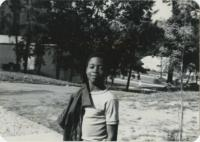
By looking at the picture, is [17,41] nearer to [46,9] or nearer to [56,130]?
[46,9]

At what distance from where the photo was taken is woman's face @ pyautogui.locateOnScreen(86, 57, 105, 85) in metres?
3.51

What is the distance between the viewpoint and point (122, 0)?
5238 millimetres

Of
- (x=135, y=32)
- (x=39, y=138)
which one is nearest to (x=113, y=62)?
(x=135, y=32)

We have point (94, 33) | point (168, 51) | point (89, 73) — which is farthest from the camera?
point (168, 51)

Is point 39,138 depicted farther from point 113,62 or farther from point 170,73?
point 170,73

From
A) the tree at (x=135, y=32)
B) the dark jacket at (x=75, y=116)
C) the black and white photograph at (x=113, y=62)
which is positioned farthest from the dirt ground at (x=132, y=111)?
the dark jacket at (x=75, y=116)

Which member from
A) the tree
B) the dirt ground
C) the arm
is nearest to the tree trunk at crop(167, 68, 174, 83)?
the dirt ground

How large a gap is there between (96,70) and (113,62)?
968 mm

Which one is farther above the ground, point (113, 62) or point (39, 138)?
point (113, 62)

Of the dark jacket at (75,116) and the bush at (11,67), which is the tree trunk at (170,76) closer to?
the bush at (11,67)

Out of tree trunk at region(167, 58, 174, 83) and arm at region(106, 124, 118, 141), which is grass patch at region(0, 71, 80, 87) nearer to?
tree trunk at region(167, 58, 174, 83)

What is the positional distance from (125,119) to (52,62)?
1348 millimetres

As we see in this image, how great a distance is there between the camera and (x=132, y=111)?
555cm

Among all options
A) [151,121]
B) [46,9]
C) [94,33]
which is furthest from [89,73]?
[151,121]
